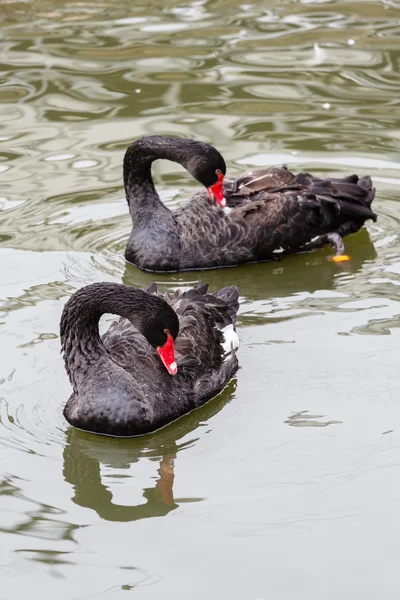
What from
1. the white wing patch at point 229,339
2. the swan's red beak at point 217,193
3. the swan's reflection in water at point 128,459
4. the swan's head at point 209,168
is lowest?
the swan's reflection in water at point 128,459

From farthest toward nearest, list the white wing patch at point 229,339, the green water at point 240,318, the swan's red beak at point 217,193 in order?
the swan's red beak at point 217,193 < the white wing patch at point 229,339 < the green water at point 240,318

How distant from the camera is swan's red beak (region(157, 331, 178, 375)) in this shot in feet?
23.4

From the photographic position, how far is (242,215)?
10008 mm

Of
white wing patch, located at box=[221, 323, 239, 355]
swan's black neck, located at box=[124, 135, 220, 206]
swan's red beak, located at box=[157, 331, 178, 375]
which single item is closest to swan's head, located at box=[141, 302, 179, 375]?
swan's red beak, located at box=[157, 331, 178, 375]

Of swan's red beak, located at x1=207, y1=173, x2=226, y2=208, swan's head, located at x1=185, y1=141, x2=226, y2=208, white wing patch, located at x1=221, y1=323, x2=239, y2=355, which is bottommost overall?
white wing patch, located at x1=221, y1=323, x2=239, y2=355

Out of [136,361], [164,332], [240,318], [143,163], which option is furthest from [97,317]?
[143,163]

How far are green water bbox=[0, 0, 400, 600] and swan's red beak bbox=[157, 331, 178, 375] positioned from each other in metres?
0.37

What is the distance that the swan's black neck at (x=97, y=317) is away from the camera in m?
7.03

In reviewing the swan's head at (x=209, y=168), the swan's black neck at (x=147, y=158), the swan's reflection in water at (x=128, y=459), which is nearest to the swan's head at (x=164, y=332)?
the swan's reflection in water at (x=128, y=459)

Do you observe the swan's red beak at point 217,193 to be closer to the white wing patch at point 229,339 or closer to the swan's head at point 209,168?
the swan's head at point 209,168

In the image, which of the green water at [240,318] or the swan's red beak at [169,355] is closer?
the green water at [240,318]

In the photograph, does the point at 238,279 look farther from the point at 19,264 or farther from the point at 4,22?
the point at 4,22

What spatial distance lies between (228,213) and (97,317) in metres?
2.91

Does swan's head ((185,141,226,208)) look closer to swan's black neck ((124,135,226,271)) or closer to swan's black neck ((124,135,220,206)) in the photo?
swan's black neck ((124,135,226,271))
